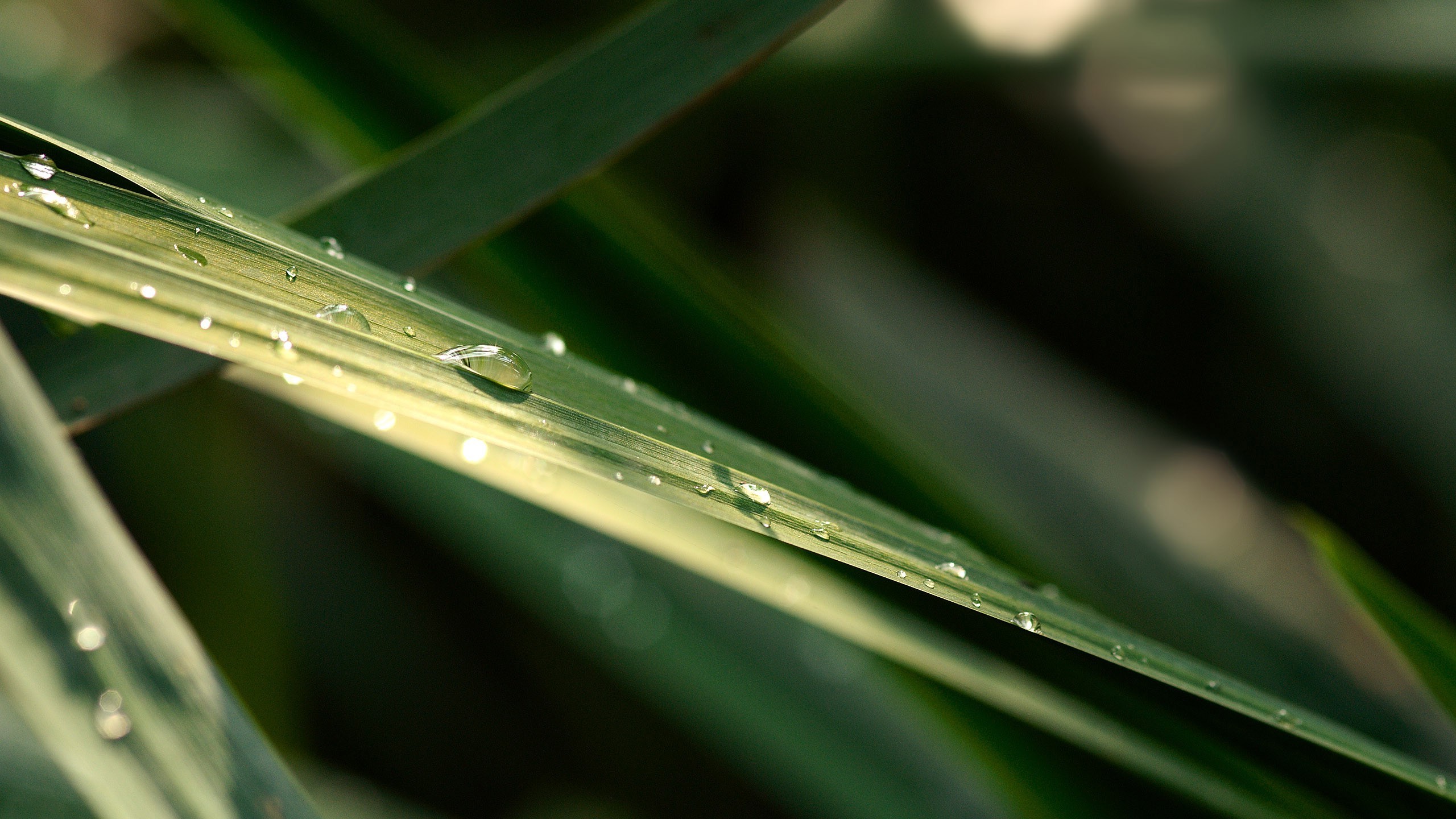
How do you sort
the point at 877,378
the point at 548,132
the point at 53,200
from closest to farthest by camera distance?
the point at 53,200
the point at 548,132
the point at 877,378

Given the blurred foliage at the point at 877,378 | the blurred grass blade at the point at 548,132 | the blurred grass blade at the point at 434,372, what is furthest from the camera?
the blurred foliage at the point at 877,378

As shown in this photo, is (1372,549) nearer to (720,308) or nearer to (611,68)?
(720,308)

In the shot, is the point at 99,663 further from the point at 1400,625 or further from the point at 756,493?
the point at 1400,625

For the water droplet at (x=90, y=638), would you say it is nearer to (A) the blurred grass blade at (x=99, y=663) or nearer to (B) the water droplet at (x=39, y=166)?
(A) the blurred grass blade at (x=99, y=663)

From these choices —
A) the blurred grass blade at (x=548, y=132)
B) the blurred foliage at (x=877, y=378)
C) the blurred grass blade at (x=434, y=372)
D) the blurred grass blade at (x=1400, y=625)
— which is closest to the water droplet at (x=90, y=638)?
the blurred grass blade at (x=434, y=372)

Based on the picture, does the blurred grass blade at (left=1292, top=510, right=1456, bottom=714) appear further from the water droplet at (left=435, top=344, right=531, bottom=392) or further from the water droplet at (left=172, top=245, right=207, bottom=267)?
the water droplet at (left=172, top=245, right=207, bottom=267)

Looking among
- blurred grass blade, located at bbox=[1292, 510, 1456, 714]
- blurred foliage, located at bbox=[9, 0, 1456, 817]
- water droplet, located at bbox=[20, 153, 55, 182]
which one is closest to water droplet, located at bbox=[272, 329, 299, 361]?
water droplet, located at bbox=[20, 153, 55, 182]

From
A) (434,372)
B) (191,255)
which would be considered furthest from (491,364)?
(191,255)
